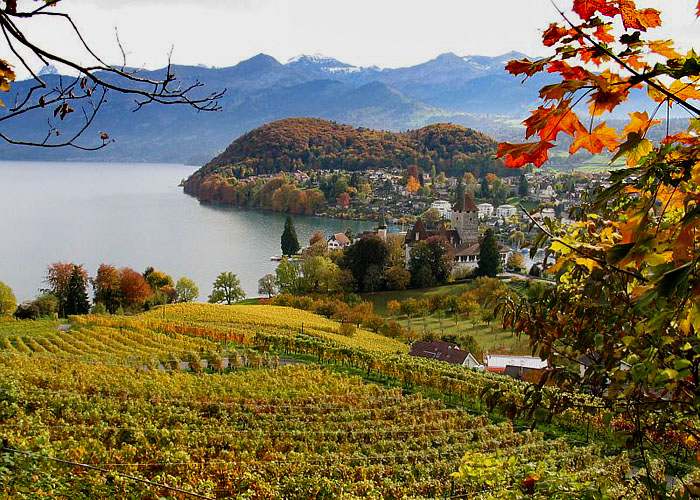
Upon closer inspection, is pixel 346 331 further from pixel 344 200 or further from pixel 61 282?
pixel 344 200

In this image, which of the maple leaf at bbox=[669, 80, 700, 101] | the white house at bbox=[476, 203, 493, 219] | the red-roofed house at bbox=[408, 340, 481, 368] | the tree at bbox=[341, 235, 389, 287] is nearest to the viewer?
the maple leaf at bbox=[669, 80, 700, 101]

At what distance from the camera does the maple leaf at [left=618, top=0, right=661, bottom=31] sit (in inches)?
35.3

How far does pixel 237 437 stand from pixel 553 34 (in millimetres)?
7379

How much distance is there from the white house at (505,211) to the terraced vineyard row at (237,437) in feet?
135

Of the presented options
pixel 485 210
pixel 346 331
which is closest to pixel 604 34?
pixel 346 331

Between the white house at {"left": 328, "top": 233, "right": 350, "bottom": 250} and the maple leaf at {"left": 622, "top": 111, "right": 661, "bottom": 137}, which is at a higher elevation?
the maple leaf at {"left": 622, "top": 111, "right": 661, "bottom": 137}

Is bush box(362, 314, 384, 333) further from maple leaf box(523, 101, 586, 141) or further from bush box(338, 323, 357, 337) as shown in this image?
maple leaf box(523, 101, 586, 141)

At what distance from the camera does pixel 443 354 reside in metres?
16.0

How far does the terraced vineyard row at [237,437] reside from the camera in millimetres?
5258

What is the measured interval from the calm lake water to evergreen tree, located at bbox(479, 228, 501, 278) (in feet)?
36.4

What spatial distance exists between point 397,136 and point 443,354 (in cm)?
6485

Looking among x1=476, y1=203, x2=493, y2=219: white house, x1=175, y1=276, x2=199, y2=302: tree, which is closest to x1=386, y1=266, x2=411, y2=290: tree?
x1=175, y1=276, x2=199, y2=302: tree

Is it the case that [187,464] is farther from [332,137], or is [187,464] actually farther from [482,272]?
[332,137]

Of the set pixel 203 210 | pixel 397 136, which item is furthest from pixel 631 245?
pixel 397 136
